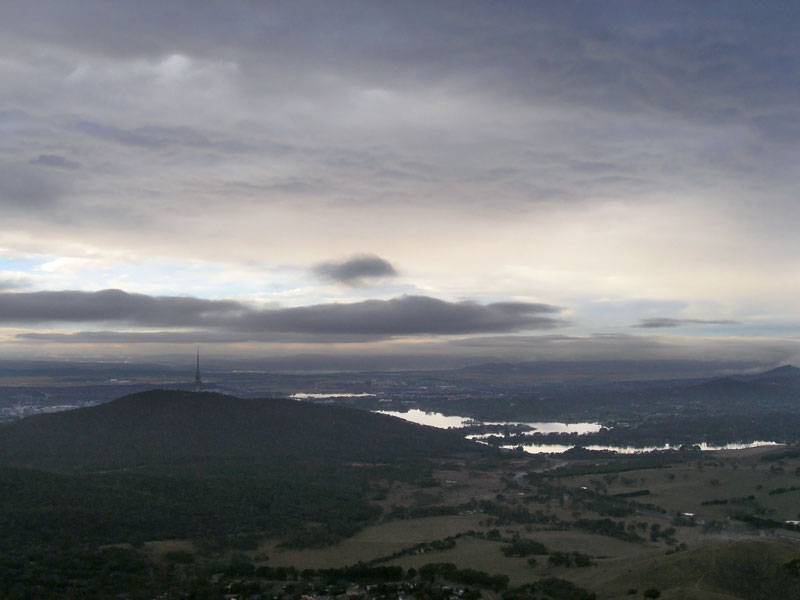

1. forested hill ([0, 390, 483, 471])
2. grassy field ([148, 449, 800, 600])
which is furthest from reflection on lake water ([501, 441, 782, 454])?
grassy field ([148, 449, 800, 600])

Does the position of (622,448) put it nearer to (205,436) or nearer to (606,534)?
(205,436)

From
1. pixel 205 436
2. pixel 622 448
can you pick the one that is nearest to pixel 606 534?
pixel 205 436

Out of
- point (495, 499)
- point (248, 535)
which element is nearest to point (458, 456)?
point (495, 499)

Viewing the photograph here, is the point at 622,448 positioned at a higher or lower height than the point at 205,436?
lower

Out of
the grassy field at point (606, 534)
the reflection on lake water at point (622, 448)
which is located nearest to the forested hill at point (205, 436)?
the reflection on lake water at point (622, 448)

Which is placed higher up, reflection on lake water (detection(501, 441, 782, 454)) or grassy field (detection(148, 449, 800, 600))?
grassy field (detection(148, 449, 800, 600))

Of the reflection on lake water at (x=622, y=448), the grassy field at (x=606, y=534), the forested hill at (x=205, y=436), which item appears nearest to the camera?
the grassy field at (x=606, y=534)

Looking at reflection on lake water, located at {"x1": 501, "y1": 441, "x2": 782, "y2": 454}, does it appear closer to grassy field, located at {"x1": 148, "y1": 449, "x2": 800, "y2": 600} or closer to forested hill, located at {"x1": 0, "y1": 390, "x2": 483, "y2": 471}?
forested hill, located at {"x1": 0, "y1": 390, "x2": 483, "y2": 471}

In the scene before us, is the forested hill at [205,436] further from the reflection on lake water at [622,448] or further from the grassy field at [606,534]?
the grassy field at [606,534]
